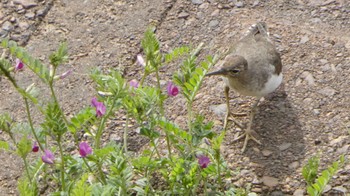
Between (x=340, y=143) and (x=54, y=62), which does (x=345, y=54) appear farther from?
(x=54, y=62)

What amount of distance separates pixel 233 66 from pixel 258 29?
1.45 ft

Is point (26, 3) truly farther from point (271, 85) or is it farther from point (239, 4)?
point (271, 85)

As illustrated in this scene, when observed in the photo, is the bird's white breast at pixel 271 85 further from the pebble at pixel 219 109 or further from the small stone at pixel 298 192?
the small stone at pixel 298 192

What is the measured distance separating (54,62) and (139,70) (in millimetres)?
1802

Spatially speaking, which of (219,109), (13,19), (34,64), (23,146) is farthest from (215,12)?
(23,146)

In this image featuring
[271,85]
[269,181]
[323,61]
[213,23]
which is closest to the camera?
[269,181]

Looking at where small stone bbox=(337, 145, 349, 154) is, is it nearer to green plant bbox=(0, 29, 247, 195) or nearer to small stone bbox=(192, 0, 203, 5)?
green plant bbox=(0, 29, 247, 195)

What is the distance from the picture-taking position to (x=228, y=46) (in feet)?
19.0

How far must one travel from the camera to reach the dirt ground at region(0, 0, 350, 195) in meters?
4.97

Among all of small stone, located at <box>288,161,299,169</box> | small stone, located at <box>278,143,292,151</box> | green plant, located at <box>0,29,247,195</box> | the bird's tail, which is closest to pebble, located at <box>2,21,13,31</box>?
the bird's tail

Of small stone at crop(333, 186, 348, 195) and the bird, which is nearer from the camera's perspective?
small stone at crop(333, 186, 348, 195)

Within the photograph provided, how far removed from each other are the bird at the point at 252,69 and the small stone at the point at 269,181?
276mm

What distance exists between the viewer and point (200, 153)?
4676 millimetres

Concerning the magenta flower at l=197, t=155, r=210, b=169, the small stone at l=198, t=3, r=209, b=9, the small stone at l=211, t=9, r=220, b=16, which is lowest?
the small stone at l=211, t=9, r=220, b=16
